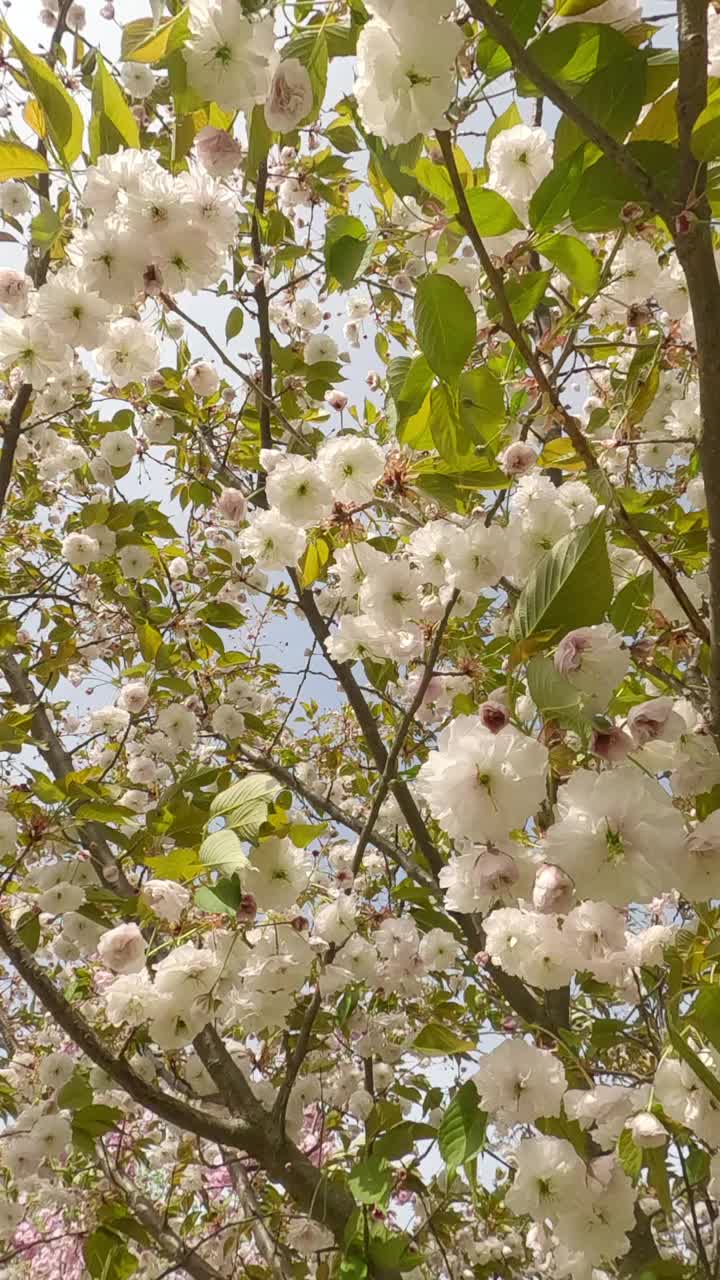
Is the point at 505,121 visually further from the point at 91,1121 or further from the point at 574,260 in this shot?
the point at 91,1121

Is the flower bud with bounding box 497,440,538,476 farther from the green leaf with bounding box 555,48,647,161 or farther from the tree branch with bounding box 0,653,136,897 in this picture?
the tree branch with bounding box 0,653,136,897

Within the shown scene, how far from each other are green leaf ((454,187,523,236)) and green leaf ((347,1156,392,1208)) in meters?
1.48

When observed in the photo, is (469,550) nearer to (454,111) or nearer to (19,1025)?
(454,111)

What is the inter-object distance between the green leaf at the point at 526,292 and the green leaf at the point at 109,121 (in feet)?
1.45

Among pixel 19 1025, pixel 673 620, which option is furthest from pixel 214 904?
pixel 19 1025

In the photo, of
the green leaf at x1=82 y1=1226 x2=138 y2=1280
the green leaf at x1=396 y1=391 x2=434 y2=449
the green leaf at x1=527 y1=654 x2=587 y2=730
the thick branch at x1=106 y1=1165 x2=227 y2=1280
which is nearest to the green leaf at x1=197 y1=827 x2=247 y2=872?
the green leaf at x1=527 y1=654 x2=587 y2=730

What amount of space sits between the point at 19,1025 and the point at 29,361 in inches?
145

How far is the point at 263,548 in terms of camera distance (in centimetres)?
136

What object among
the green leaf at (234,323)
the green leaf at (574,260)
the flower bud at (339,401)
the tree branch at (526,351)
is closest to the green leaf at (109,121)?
the tree branch at (526,351)

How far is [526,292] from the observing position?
2.86ft

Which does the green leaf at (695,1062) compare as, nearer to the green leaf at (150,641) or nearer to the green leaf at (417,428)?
the green leaf at (417,428)

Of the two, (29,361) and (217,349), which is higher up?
A: (217,349)

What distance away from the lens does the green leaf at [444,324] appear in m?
0.74

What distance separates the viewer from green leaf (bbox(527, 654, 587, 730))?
0.72 m
